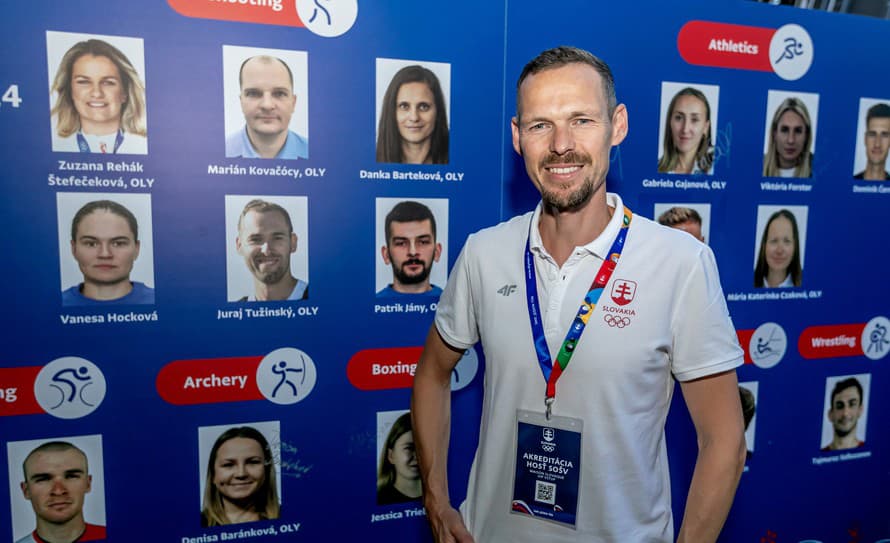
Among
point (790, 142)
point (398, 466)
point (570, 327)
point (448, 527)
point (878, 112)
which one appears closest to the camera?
point (570, 327)

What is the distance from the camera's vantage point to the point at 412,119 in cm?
201

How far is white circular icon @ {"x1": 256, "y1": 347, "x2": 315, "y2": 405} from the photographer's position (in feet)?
6.48

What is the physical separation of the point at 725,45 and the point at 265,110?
65.2 inches

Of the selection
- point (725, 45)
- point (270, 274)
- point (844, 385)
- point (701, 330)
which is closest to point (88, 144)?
point (270, 274)

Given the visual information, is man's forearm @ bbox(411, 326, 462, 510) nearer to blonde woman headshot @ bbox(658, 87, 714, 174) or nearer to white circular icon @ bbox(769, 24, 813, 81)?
blonde woman headshot @ bbox(658, 87, 714, 174)

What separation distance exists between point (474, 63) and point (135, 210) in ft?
3.72

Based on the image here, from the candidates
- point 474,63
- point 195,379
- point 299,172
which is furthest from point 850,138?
point 195,379

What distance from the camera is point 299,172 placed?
6.35 ft

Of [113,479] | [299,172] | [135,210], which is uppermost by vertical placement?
[299,172]

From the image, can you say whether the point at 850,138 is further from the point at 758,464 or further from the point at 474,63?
the point at 474,63

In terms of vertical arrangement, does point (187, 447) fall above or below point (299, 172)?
below

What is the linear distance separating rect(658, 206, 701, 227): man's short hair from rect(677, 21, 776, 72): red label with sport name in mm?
531

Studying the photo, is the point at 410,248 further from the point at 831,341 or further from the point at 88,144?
the point at 831,341

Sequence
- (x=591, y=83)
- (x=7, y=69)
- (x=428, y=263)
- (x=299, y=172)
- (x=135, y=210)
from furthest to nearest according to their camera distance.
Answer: (x=428, y=263) → (x=299, y=172) → (x=135, y=210) → (x=7, y=69) → (x=591, y=83)
